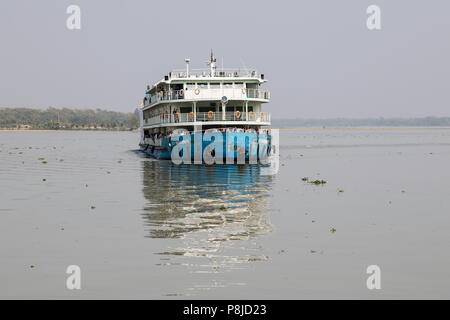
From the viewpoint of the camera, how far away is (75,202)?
24.9 m

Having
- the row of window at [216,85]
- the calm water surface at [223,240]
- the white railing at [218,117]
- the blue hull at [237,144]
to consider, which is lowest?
the calm water surface at [223,240]

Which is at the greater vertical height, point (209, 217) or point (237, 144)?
point (237, 144)

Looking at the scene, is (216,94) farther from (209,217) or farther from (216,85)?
(209,217)

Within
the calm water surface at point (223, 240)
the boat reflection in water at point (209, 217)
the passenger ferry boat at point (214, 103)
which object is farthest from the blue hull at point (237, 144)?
the calm water surface at point (223, 240)

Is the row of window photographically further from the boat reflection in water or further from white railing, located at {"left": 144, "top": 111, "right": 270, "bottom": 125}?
the boat reflection in water

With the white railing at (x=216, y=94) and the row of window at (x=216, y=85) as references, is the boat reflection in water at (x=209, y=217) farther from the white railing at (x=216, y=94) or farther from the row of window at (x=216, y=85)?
the row of window at (x=216, y=85)

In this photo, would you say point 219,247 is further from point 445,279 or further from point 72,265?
point 445,279

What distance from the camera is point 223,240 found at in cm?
1602

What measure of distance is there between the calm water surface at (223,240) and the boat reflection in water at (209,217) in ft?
0.19

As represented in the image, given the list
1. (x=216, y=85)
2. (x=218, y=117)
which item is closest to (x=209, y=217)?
(x=218, y=117)

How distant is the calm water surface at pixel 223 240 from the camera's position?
1191cm

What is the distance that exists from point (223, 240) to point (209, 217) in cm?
403

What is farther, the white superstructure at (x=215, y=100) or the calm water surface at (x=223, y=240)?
the white superstructure at (x=215, y=100)

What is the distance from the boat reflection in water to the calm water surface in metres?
0.06
